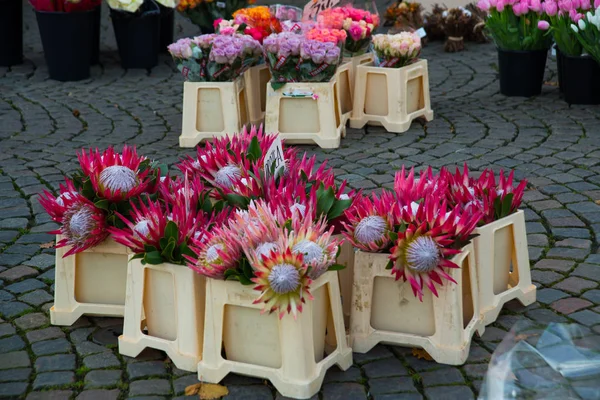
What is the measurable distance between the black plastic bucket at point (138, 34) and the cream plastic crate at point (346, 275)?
550cm

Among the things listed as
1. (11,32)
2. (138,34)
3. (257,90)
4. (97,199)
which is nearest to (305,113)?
(257,90)

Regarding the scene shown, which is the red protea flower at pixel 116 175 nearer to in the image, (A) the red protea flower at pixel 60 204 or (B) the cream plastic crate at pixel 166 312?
(A) the red protea flower at pixel 60 204

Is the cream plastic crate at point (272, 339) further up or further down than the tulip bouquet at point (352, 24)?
further down

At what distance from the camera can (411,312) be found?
3.21 metres

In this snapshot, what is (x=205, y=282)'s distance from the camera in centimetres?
315

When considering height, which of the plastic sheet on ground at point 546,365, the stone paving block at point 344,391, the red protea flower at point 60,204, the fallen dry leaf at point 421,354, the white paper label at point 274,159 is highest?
the white paper label at point 274,159

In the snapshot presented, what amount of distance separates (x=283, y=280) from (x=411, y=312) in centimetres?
64

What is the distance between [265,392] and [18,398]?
2.72 ft

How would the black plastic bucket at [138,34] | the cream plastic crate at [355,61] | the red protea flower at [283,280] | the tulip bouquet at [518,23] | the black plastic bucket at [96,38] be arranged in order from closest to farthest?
the red protea flower at [283,280], the cream plastic crate at [355,61], the tulip bouquet at [518,23], the black plastic bucket at [138,34], the black plastic bucket at [96,38]

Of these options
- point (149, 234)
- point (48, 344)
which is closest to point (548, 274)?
point (149, 234)

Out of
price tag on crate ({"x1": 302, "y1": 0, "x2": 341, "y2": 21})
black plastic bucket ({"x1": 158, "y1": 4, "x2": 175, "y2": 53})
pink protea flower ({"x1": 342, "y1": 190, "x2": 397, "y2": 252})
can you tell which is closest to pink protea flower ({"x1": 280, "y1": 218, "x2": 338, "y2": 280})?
pink protea flower ({"x1": 342, "y1": 190, "x2": 397, "y2": 252})

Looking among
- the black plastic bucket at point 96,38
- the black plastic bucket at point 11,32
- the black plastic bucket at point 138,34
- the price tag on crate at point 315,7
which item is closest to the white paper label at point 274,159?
the price tag on crate at point 315,7

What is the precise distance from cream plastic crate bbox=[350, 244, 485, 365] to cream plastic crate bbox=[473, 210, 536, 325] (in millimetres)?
91

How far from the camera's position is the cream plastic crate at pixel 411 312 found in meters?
3.13
